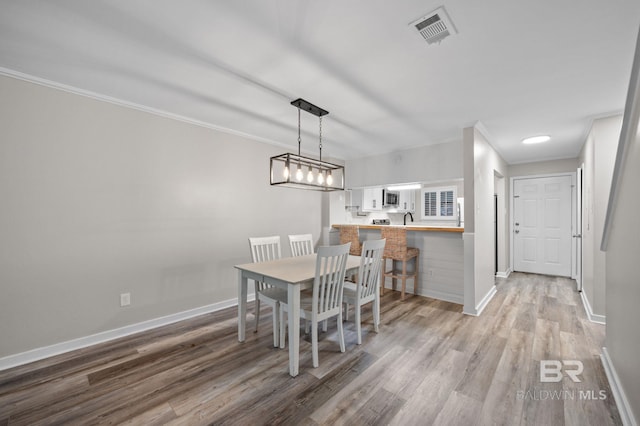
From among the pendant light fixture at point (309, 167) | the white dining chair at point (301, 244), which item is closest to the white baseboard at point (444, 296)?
the white dining chair at point (301, 244)

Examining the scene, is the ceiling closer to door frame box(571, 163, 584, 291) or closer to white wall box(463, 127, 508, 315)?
white wall box(463, 127, 508, 315)

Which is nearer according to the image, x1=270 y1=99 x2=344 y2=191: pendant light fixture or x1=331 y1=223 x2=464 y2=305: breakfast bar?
x1=270 y1=99 x2=344 y2=191: pendant light fixture

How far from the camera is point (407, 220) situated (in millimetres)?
6793

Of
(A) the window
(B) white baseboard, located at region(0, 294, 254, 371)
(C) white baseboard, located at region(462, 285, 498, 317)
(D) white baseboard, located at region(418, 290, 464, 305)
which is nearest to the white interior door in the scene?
(A) the window

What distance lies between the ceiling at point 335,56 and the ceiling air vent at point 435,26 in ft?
0.17

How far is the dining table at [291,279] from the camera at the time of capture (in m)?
2.09

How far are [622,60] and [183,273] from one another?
4441 mm

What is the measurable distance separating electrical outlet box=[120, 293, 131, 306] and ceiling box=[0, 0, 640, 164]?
199cm

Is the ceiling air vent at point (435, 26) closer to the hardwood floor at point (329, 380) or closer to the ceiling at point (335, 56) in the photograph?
the ceiling at point (335, 56)

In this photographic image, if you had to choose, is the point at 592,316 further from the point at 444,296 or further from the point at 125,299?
the point at 125,299

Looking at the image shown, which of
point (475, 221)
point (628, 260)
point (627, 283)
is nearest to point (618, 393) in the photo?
point (627, 283)

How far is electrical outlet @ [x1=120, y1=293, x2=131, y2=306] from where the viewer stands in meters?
2.76

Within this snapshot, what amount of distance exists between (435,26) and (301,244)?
2.76m

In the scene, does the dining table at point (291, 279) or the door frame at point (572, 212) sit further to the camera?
the door frame at point (572, 212)
